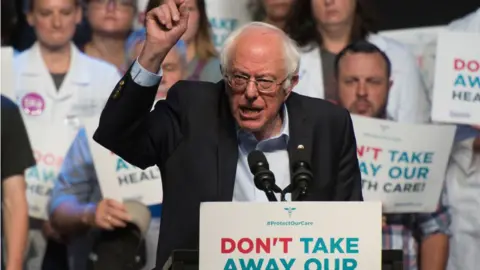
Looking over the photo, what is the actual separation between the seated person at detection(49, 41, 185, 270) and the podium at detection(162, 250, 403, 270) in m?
2.28

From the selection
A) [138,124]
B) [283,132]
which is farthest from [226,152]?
[138,124]

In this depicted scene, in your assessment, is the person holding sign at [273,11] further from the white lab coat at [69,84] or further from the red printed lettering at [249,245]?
the red printed lettering at [249,245]

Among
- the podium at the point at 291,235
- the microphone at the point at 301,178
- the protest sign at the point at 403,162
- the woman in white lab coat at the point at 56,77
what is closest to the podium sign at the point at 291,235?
the podium at the point at 291,235

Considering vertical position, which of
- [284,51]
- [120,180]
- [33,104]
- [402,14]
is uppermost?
[402,14]

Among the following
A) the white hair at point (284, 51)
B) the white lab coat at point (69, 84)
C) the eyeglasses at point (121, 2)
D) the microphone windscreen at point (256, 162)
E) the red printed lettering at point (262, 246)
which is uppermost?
the eyeglasses at point (121, 2)

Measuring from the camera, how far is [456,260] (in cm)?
539

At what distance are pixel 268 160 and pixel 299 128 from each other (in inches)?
5.6

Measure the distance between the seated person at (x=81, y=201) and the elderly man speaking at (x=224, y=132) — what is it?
177 centimetres

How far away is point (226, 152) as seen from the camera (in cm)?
346

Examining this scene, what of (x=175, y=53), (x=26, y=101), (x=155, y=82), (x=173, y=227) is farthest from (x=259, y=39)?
(x=26, y=101)

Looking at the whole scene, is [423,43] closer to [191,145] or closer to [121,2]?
[121,2]

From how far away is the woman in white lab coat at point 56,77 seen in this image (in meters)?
5.38

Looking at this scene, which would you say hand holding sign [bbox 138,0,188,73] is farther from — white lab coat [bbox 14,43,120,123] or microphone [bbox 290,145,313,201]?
white lab coat [bbox 14,43,120,123]

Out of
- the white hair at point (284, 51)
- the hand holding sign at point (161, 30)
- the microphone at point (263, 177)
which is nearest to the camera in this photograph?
the microphone at point (263, 177)
